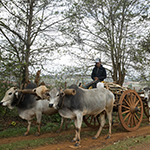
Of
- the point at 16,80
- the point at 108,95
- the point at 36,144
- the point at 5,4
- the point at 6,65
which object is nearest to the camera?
the point at 36,144

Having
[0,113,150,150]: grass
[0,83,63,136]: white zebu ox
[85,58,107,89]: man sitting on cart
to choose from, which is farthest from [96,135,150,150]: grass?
[0,83,63,136]: white zebu ox

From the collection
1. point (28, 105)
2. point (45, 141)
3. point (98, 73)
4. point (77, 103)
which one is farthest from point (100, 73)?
point (45, 141)

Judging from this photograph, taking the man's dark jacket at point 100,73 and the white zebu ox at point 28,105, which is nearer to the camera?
the white zebu ox at point 28,105

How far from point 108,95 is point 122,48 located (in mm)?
6009

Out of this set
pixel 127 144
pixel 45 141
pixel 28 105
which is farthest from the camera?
pixel 28 105

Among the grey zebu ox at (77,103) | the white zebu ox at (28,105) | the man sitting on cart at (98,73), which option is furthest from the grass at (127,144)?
the white zebu ox at (28,105)

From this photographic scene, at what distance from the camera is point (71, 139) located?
6.08m

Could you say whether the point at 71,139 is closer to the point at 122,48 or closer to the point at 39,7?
the point at 39,7

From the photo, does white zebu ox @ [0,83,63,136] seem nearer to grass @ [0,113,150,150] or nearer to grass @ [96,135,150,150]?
grass @ [0,113,150,150]

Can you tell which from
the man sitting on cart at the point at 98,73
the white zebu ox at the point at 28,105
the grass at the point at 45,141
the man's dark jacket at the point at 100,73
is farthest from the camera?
the man's dark jacket at the point at 100,73

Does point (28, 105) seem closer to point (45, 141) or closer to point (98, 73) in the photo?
point (45, 141)

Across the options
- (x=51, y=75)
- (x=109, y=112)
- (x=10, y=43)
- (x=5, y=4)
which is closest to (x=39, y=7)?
(x=5, y=4)

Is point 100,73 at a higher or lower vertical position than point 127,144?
higher

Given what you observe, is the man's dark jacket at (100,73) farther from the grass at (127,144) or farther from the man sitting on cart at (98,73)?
the grass at (127,144)
